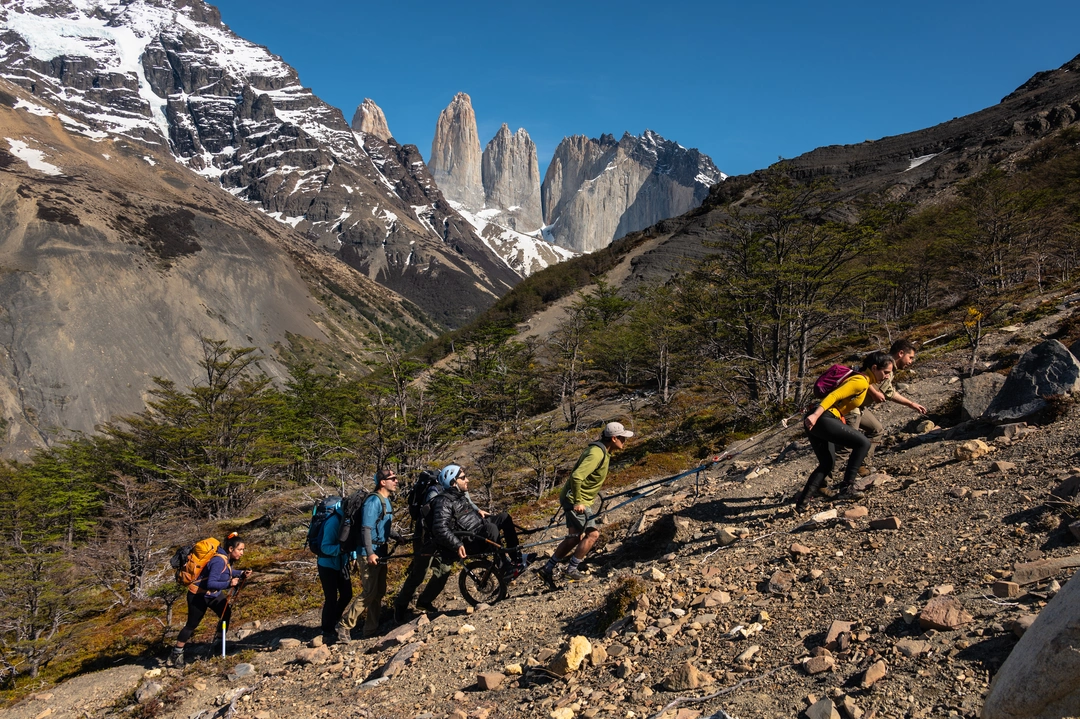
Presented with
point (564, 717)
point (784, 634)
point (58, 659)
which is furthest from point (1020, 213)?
point (58, 659)

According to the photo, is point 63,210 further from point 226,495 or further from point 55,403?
point 226,495

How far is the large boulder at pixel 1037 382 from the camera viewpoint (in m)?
6.59

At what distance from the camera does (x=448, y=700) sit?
469cm

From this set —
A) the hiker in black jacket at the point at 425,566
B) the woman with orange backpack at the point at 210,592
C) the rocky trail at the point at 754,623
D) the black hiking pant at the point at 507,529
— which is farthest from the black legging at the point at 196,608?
the black hiking pant at the point at 507,529

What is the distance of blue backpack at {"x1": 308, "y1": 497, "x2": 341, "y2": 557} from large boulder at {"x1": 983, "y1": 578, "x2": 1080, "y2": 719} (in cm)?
636

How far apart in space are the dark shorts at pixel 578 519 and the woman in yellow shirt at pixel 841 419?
232cm

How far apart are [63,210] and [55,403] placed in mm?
32267

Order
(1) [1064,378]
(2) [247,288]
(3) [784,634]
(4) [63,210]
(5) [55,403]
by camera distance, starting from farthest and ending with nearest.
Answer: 1. (2) [247,288]
2. (4) [63,210]
3. (5) [55,403]
4. (1) [1064,378]
5. (3) [784,634]

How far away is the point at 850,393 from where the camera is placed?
5.93 meters

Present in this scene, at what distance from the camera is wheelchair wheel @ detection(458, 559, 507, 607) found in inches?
266

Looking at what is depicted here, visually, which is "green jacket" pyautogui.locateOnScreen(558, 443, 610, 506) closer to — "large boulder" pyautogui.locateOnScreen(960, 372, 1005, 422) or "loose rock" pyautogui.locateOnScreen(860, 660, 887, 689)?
"loose rock" pyautogui.locateOnScreen(860, 660, 887, 689)

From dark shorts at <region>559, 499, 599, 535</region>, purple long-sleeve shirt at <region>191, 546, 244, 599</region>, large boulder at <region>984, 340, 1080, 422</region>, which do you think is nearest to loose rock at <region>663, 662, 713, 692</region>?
dark shorts at <region>559, 499, 599, 535</region>

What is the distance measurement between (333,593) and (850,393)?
6.19 metres

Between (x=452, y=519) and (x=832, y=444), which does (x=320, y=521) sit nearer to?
(x=452, y=519)
